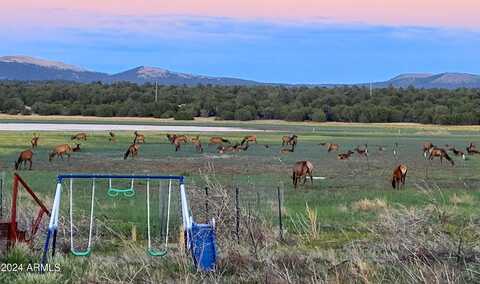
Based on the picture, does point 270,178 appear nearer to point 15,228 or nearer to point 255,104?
point 15,228

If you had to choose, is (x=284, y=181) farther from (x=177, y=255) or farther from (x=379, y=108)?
(x=379, y=108)

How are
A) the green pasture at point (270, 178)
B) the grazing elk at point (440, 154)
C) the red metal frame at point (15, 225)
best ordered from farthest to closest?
the grazing elk at point (440, 154), the green pasture at point (270, 178), the red metal frame at point (15, 225)

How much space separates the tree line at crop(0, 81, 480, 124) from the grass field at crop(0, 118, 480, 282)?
1851 inches

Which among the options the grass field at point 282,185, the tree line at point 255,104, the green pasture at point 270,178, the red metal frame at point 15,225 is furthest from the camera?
the tree line at point 255,104

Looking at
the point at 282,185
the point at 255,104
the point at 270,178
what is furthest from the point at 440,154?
the point at 255,104

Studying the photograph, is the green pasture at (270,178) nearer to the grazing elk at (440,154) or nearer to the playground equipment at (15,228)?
the grazing elk at (440,154)

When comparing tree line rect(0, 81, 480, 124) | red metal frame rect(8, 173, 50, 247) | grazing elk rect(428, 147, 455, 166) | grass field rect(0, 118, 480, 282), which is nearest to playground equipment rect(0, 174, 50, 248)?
red metal frame rect(8, 173, 50, 247)

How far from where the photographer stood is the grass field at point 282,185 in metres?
16.2

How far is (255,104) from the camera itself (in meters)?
116

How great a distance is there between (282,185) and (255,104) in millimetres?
88682

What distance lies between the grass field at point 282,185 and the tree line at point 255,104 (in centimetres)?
4700

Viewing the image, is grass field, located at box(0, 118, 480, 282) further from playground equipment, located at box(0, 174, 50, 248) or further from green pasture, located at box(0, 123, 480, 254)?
playground equipment, located at box(0, 174, 50, 248)

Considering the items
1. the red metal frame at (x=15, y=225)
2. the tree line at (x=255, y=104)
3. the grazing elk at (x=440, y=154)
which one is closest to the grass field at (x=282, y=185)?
the grazing elk at (x=440, y=154)

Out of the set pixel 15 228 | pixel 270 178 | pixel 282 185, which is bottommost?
pixel 270 178
